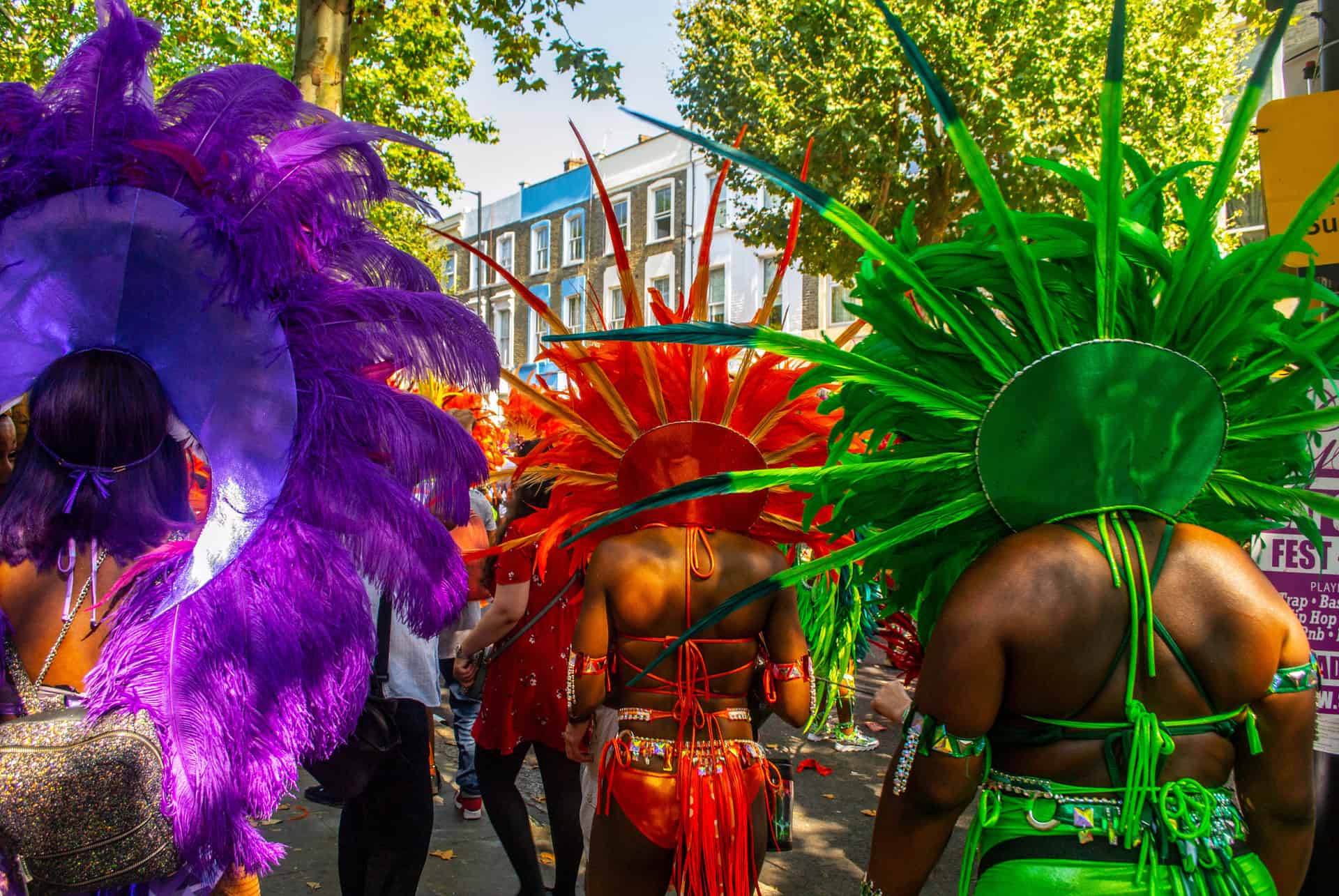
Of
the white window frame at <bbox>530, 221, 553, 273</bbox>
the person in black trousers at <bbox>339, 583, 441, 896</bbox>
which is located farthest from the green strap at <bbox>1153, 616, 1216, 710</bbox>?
the white window frame at <bbox>530, 221, 553, 273</bbox>

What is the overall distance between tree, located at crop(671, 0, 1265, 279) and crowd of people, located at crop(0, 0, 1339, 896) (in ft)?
27.8

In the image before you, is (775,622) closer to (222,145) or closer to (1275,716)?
(1275,716)

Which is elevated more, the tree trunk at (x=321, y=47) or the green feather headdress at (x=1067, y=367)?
the tree trunk at (x=321, y=47)

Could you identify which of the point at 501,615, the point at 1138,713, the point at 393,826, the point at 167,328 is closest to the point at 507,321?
the point at 501,615

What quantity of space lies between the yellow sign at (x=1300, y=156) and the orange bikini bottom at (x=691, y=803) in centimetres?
265

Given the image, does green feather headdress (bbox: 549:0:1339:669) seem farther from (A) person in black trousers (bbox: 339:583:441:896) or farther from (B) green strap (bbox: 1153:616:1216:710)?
(A) person in black trousers (bbox: 339:583:441:896)

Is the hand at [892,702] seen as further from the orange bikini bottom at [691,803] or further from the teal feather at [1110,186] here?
the teal feather at [1110,186]

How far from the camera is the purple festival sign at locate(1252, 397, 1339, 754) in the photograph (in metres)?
3.45

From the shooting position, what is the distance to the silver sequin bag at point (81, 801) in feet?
5.75

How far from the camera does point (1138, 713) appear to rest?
1.83 m

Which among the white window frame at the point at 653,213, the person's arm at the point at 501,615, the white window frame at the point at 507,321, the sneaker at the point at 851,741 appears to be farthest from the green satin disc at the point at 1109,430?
the white window frame at the point at 507,321

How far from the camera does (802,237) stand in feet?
41.3

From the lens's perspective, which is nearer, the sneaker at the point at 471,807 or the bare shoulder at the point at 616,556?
the bare shoulder at the point at 616,556

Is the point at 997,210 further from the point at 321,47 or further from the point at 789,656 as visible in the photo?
the point at 321,47
